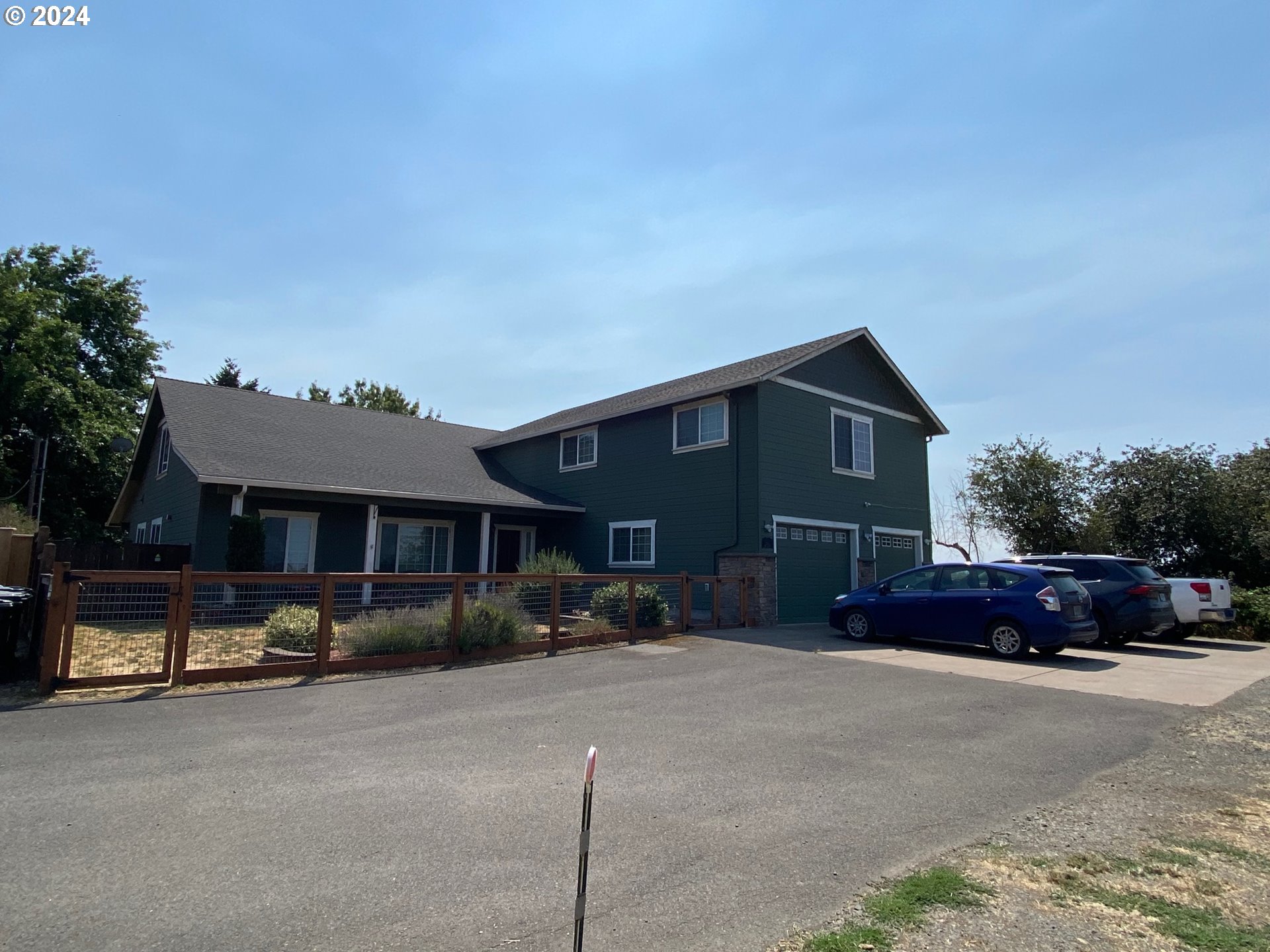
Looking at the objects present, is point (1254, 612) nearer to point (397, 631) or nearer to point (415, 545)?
point (397, 631)

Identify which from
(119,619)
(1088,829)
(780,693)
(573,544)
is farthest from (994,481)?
(119,619)

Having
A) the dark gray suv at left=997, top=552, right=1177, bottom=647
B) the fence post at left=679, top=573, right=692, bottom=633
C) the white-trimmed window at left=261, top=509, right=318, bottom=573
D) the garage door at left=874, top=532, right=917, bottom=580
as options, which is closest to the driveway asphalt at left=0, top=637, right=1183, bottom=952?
the dark gray suv at left=997, top=552, right=1177, bottom=647

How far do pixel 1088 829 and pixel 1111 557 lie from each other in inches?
391

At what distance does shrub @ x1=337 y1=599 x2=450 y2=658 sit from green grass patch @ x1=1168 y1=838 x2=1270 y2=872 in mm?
8320

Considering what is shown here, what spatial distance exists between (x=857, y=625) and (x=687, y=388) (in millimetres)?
7789

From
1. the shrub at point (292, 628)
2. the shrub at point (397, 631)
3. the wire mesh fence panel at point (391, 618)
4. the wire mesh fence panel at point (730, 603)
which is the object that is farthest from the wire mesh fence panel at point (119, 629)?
the wire mesh fence panel at point (730, 603)

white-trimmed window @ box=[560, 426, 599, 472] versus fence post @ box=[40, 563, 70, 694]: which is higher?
white-trimmed window @ box=[560, 426, 599, 472]

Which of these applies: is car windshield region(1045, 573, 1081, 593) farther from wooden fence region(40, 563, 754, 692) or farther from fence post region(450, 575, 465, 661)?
fence post region(450, 575, 465, 661)

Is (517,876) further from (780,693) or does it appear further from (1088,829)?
(780,693)

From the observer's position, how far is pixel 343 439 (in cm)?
2139

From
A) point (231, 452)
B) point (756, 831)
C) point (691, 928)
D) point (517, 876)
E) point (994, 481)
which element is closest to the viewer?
point (691, 928)

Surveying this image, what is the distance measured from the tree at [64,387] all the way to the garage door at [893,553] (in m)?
27.8

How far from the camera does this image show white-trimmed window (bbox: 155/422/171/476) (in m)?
20.2

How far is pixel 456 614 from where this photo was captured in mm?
10469
